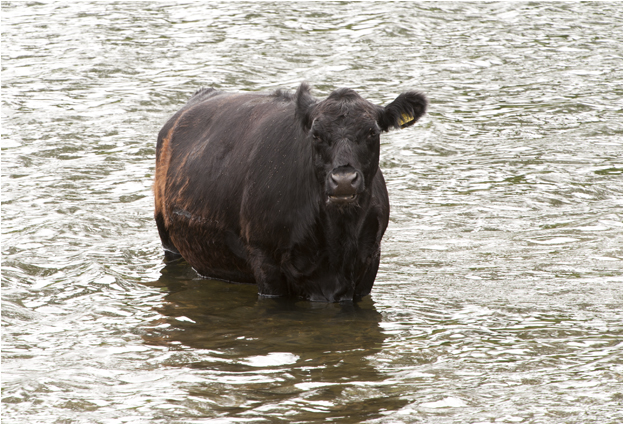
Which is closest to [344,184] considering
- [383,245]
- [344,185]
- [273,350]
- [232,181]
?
[344,185]

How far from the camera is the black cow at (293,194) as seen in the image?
25.7ft

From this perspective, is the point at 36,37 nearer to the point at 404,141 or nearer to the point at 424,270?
the point at 404,141

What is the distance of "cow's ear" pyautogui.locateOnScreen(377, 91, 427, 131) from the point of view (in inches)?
323

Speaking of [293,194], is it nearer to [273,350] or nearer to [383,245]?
[273,350]

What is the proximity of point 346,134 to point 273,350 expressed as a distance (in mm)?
1943

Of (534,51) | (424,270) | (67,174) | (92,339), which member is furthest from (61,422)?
(534,51)

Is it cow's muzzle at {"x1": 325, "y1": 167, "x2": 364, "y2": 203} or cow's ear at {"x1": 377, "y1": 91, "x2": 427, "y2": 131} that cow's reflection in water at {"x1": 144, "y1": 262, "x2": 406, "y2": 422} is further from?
cow's ear at {"x1": 377, "y1": 91, "x2": 427, "y2": 131}

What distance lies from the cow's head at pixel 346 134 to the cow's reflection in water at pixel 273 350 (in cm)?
115

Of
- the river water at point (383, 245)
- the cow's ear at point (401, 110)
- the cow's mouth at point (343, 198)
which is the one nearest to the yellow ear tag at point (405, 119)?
the cow's ear at point (401, 110)

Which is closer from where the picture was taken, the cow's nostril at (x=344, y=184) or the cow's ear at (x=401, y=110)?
the cow's nostril at (x=344, y=184)

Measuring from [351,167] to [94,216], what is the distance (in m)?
5.66

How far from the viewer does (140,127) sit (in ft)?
56.2

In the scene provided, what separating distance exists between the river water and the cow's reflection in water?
26mm

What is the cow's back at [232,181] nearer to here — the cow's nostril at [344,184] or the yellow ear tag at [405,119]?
the cow's nostril at [344,184]
